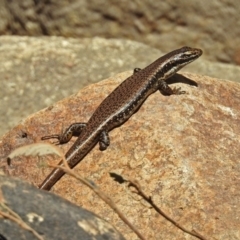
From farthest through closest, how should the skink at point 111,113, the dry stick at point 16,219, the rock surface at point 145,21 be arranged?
the rock surface at point 145,21 < the skink at point 111,113 < the dry stick at point 16,219

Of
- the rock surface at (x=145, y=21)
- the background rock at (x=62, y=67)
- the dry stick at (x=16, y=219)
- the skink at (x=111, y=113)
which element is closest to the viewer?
the dry stick at (x=16, y=219)

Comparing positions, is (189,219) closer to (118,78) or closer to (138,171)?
(138,171)

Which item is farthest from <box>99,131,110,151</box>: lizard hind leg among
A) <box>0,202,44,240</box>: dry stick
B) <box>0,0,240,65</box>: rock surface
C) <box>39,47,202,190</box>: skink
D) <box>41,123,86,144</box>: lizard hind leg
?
<box>0,0,240,65</box>: rock surface

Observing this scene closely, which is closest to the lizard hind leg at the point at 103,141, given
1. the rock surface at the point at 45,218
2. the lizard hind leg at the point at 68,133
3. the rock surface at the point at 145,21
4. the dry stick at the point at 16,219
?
the lizard hind leg at the point at 68,133

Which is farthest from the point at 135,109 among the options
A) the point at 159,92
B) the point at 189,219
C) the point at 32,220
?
the point at 32,220

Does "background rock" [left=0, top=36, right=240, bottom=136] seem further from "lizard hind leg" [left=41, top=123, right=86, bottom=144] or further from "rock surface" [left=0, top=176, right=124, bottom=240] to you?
"rock surface" [left=0, top=176, right=124, bottom=240]

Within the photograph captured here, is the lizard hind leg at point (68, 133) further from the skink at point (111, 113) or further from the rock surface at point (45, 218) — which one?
the rock surface at point (45, 218)

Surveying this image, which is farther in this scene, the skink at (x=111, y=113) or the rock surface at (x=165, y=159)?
the skink at (x=111, y=113)

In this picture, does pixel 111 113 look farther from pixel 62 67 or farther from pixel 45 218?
pixel 62 67
